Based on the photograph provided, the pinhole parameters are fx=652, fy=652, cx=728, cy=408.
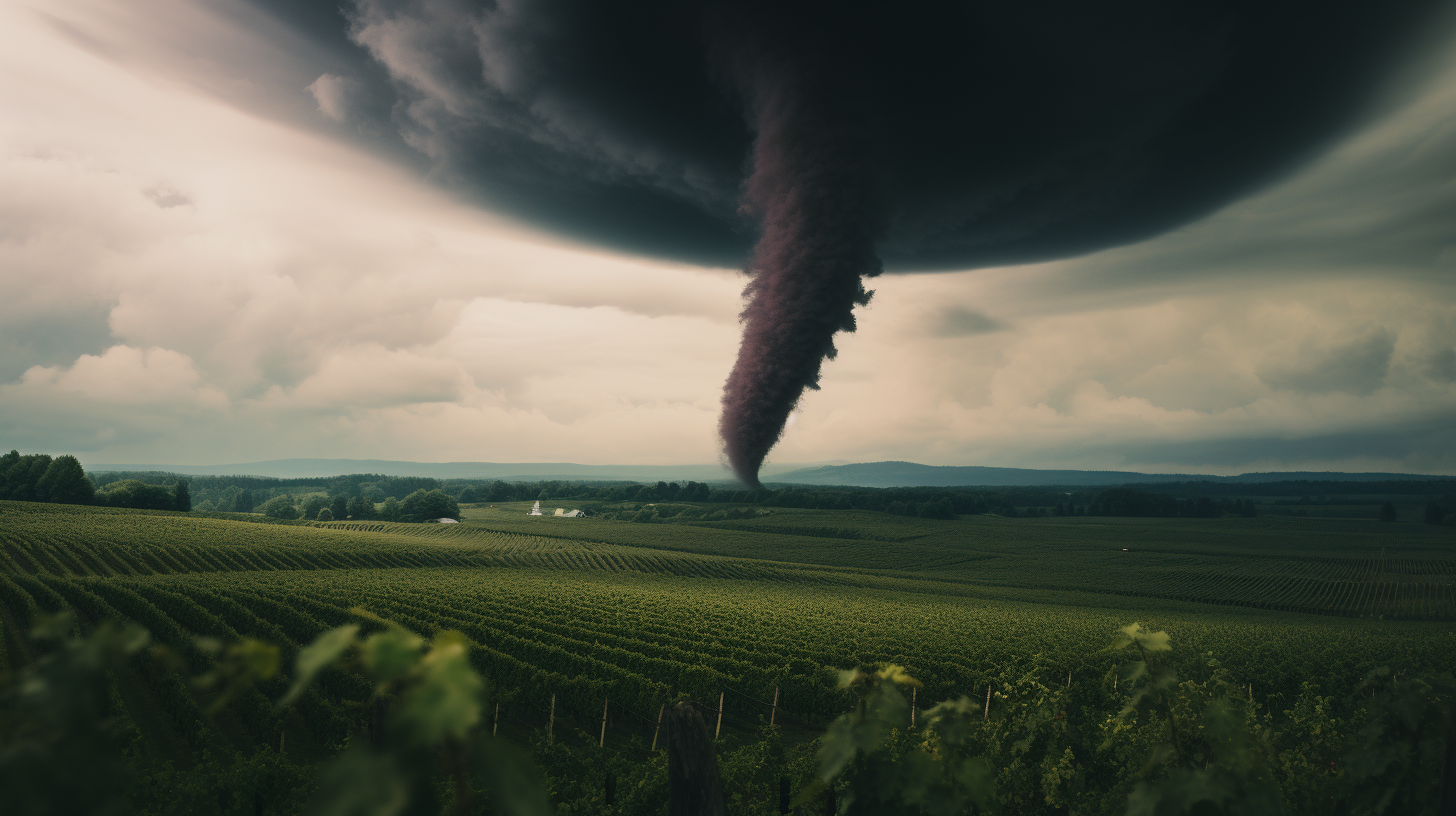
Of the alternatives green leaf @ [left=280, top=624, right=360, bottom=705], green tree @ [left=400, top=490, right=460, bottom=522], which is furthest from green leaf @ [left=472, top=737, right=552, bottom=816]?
green tree @ [left=400, top=490, right=460, bottom=522]

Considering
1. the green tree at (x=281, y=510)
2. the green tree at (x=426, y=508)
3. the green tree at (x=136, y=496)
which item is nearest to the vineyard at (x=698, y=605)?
the green tree at (x=426, y=508)

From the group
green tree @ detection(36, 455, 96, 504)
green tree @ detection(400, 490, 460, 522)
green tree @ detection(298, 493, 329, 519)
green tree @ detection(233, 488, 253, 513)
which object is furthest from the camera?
green tree @ detection(233, 488, 253, 513)

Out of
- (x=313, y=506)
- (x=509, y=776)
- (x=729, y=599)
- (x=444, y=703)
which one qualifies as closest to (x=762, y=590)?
(x=729, y=599)

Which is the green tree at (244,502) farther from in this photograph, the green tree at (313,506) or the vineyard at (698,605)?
the vineyard at (698,605)

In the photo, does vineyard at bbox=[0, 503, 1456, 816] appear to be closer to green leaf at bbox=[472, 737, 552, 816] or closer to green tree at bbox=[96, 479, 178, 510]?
green leaf at bbox=[472, 737, 552, 816]

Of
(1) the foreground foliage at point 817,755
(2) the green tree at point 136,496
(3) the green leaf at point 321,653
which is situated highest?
(3) the green leaf at point 321,653

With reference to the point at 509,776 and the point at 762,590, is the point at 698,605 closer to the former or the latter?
the point at 762,590
